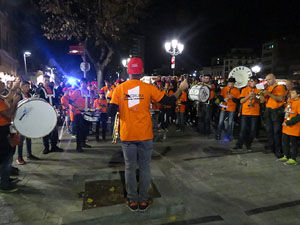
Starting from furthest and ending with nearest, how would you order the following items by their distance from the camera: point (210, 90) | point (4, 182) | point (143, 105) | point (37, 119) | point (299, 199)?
point (210, 90) < point (37, 119) < point (4, 182) < point (299, 199) < point (143, 105)

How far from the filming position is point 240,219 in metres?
3.64

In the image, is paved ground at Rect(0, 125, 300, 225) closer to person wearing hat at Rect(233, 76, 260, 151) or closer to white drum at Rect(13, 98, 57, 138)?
person wearing hat at Rect(233, 76, 260, 151)

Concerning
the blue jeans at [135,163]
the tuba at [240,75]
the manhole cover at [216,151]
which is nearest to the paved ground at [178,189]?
the manhole cover at [216,151]

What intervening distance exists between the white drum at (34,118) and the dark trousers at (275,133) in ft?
18.6

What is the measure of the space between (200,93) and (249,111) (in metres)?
1.84

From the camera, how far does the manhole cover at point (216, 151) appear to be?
696 centimetres

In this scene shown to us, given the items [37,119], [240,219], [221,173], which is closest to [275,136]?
[221,173]

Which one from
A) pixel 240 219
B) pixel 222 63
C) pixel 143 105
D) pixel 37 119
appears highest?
pixel 222 63

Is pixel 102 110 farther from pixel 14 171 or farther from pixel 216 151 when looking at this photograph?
pixel 216 151

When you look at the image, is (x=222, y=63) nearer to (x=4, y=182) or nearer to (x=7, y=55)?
(x=7, y=55)

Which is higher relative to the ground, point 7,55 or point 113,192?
point 7,55

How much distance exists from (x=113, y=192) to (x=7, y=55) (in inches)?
1435

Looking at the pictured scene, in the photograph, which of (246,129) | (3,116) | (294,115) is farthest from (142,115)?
(246,129)

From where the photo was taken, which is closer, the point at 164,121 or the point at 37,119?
the point at 37,119
